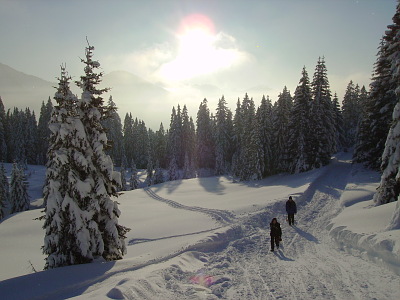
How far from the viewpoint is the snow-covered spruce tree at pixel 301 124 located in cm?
3750

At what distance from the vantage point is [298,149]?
38.2m

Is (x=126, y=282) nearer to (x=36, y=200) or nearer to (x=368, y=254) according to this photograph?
(x=368, y=254)

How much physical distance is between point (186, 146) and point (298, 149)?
36.8m

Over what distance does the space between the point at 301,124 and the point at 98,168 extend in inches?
1292

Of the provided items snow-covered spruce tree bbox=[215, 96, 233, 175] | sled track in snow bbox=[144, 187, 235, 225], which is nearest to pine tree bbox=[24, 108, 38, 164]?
snow-covered spruce tree bbox=[215, 96, 233, 175]

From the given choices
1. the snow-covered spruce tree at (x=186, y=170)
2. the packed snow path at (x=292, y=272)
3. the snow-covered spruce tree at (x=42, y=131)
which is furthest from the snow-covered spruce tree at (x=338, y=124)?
the snow-covered spruce tree at (x=42, y=131)

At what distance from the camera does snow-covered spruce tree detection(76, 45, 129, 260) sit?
11633 mm

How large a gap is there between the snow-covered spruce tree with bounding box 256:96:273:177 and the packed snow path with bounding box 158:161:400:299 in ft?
98.3

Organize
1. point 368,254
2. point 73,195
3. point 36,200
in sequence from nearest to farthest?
point 368,254
point 73,195
point 36,200

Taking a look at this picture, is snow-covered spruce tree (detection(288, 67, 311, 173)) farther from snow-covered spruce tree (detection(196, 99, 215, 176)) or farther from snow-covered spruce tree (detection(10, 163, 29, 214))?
snow-covered spruce tree (detection(10, 163, 29, 214))

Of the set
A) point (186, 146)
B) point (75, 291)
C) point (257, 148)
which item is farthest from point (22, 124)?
point (75, 291)

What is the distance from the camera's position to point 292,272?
351 inches

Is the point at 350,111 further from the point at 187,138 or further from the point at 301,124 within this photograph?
the point at 187,138

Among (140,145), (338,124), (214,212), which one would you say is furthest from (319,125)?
(140,145)
